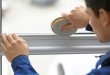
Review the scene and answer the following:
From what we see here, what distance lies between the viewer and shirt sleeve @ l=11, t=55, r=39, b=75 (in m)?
1.05

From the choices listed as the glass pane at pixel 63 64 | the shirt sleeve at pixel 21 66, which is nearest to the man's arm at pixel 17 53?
the shirt sleeve at pixel 21 66

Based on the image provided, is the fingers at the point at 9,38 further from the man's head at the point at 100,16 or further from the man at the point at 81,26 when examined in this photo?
the man's head at the point at 100,16

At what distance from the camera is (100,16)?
3.16 ft

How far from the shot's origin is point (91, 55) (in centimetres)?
132

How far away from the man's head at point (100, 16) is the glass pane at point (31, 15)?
27cm

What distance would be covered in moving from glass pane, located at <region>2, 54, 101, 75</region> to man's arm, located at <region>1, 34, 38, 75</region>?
0.18 metres

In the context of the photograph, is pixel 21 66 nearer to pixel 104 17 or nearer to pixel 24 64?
pixel 24 64

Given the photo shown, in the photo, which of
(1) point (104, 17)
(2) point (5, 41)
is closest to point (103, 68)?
(1) point (104, 17)

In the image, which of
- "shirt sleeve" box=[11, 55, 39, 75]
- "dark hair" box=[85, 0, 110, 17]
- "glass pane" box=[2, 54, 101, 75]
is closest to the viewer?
"dark hair" box=[85, 0, 110, 17]

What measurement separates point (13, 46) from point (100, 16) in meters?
0.36

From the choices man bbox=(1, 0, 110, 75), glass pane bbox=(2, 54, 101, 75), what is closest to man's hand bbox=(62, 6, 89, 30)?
man bbox=(1, 0, 110, 75)

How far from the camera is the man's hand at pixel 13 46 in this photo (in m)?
1.10

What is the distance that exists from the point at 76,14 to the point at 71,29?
0.21 ft

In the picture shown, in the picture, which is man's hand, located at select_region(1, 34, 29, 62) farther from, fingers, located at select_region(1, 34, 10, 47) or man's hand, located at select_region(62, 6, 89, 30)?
man's hand, located at select_region(62, 6, 89, 30)
